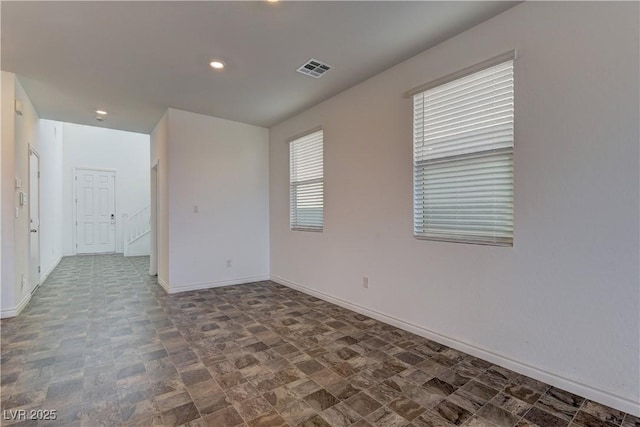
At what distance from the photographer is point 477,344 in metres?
2.42

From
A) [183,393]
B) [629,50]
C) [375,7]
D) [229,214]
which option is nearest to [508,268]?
[629,50]

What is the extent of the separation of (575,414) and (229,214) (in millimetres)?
4488

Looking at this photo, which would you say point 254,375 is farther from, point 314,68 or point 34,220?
point 34,220

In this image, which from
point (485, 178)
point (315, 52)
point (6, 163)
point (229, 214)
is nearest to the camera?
point (485, 178)

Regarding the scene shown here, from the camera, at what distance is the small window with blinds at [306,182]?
13.8 ft

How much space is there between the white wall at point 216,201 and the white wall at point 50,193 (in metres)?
2.35

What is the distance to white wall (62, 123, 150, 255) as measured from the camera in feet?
27.0

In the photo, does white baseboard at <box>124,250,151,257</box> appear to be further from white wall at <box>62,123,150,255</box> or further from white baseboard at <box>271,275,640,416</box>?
white baseboard at <box>271,275,640,416</box>

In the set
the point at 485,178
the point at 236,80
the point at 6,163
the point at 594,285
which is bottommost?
the point at 594,285

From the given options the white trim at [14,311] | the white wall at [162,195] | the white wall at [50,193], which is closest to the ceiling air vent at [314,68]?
the white wall at [162,195]

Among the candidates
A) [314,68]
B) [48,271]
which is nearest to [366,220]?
[314,68]

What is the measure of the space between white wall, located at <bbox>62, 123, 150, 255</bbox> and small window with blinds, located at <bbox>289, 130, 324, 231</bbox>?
666cm

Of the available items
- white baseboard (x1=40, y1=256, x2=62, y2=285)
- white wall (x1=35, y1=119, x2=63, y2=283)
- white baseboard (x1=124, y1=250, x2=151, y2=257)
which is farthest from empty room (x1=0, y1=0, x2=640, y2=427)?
white baseboard (x1=124, y1=250, x2=151, y2=257)

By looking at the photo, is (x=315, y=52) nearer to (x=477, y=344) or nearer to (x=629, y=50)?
(x=629, y=50)
